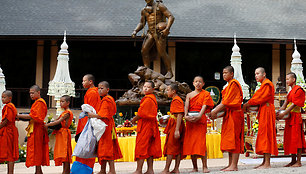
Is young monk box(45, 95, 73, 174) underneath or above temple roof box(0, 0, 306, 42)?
underneath

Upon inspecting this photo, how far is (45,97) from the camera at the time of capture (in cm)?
1448

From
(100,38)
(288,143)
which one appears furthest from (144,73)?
(288,143)

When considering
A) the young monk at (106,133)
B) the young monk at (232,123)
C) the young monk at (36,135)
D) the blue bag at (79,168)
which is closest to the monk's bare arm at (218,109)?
the young monk at (232,123)

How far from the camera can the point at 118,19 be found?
15.5 meters

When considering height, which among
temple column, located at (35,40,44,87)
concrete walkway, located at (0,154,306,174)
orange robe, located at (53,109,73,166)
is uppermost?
temple column, located at (35,40,44,87)

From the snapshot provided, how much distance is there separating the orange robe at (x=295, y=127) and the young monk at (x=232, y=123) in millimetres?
985

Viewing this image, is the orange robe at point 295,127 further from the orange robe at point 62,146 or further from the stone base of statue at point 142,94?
the stone base of statue at point 142,94

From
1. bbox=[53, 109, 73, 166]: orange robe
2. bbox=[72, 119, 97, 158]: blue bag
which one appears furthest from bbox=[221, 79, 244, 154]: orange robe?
bbox=[53, 109, 73, 166]: orange robe

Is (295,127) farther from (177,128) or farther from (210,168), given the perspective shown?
(177,128)

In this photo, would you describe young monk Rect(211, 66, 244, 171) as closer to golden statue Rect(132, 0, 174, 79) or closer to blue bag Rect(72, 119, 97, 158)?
blue bag Rect(72, 119, 97, 158)

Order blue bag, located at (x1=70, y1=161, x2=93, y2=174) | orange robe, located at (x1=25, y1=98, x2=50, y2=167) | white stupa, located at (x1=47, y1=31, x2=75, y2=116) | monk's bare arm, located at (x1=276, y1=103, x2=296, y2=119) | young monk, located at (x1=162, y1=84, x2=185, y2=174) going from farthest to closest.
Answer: white stupa, located at (x1=47, y1=31, x2=75, y2=116) < monk's bare arm, located at (x1=276, y1=103, x2=296, y2=119) < orange robe, located at (x1=25, y1=98, x2=50, y2=167) < young monk, located at (x1=162, y1=84, x2=185, y2=174) < blue bag, located at (x1=70, y1=161, x2=93, y2=174)

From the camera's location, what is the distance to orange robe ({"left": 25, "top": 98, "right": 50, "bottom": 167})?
5730mm

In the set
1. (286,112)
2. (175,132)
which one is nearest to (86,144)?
(175,132)

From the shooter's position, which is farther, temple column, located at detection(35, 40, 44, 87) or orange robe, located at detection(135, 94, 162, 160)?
temple column, located at detection(35, 40, 44, 87)
